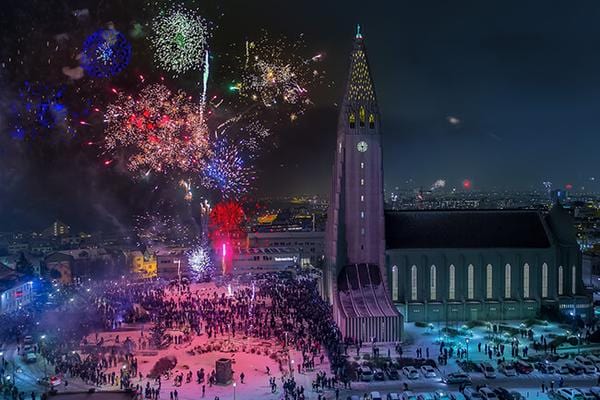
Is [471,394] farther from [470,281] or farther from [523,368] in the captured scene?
[470,281]

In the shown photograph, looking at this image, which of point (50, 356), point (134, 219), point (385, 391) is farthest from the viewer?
point (134, 219)

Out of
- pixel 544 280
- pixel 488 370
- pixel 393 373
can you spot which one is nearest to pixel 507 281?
pixel 544 280

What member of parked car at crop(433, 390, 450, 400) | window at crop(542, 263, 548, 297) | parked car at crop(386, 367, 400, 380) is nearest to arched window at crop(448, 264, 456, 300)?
window at crop(542, 263, 548, 297)

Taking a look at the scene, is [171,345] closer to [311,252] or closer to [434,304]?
[434,304]

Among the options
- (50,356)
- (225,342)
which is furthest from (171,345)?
(50,356)

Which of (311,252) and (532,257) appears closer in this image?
(532,257)

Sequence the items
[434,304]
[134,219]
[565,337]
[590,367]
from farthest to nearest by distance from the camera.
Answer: [134,219]
[434,304]
[565,337]
[590,367]
